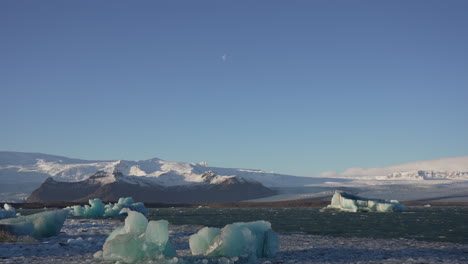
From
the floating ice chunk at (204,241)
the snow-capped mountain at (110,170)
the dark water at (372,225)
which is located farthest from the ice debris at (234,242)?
the snow-capped mountain at (110,170)

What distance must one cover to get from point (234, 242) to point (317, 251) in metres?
3.46

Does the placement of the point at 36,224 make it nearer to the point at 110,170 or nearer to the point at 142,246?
the point at 142,246

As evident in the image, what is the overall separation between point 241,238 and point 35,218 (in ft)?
33.4

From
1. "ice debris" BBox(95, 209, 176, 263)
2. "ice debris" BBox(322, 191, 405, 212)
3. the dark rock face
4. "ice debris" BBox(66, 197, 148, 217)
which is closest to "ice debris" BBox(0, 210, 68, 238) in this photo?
"ice debris" BBox(95, 209, 176, 263)

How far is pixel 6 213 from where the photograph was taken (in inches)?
1149

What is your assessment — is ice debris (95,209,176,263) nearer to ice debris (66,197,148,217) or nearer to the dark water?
the dark water

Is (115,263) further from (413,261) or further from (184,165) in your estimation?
(184,165)

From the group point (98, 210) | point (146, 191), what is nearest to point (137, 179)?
point (146, 191)

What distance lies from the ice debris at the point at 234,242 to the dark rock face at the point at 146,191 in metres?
124

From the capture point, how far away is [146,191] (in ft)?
473

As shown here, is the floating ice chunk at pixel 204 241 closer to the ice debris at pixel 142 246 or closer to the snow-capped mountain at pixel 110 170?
the ice debris at pixel 142 246

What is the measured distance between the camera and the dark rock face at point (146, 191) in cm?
13350

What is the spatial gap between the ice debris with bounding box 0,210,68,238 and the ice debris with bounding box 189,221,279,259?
8.09m

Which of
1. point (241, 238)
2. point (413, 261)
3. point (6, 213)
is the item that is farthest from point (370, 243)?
point (6, 213)
